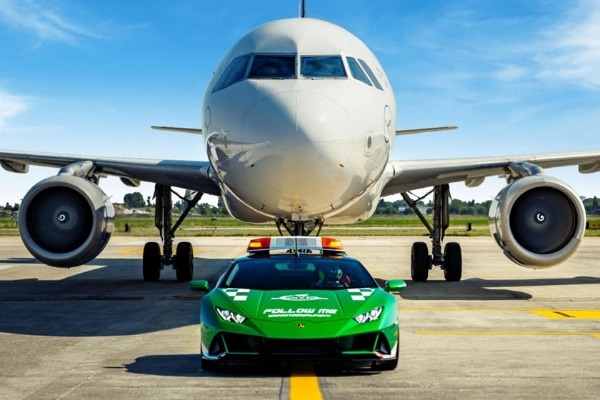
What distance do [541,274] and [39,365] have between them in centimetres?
1339

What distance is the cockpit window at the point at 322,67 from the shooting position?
374 inches

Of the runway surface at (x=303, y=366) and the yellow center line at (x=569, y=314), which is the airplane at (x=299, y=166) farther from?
the yellow center line at (x=569, y=314)

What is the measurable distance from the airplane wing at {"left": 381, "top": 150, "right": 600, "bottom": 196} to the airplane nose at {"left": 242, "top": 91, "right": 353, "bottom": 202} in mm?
4941

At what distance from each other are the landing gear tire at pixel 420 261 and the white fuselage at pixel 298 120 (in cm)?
538

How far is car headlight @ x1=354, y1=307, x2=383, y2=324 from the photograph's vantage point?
629 centimetres

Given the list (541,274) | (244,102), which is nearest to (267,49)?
(244,102)

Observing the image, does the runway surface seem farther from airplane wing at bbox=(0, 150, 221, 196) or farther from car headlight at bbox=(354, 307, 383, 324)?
airplane wing at bbox=(0, 150, 221, 196)

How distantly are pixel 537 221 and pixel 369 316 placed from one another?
693cm

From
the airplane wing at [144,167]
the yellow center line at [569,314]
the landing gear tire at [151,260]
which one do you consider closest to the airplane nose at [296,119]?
the yellow center line at [569,314]

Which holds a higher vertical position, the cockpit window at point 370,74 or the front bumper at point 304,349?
the cockpit window at point 370,74

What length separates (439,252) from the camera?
53.0ft

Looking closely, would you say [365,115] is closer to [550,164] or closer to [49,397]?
[49,397]

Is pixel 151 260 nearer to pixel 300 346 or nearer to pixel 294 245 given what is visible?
pixel 294 245

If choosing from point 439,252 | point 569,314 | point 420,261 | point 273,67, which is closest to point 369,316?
point 273,67
